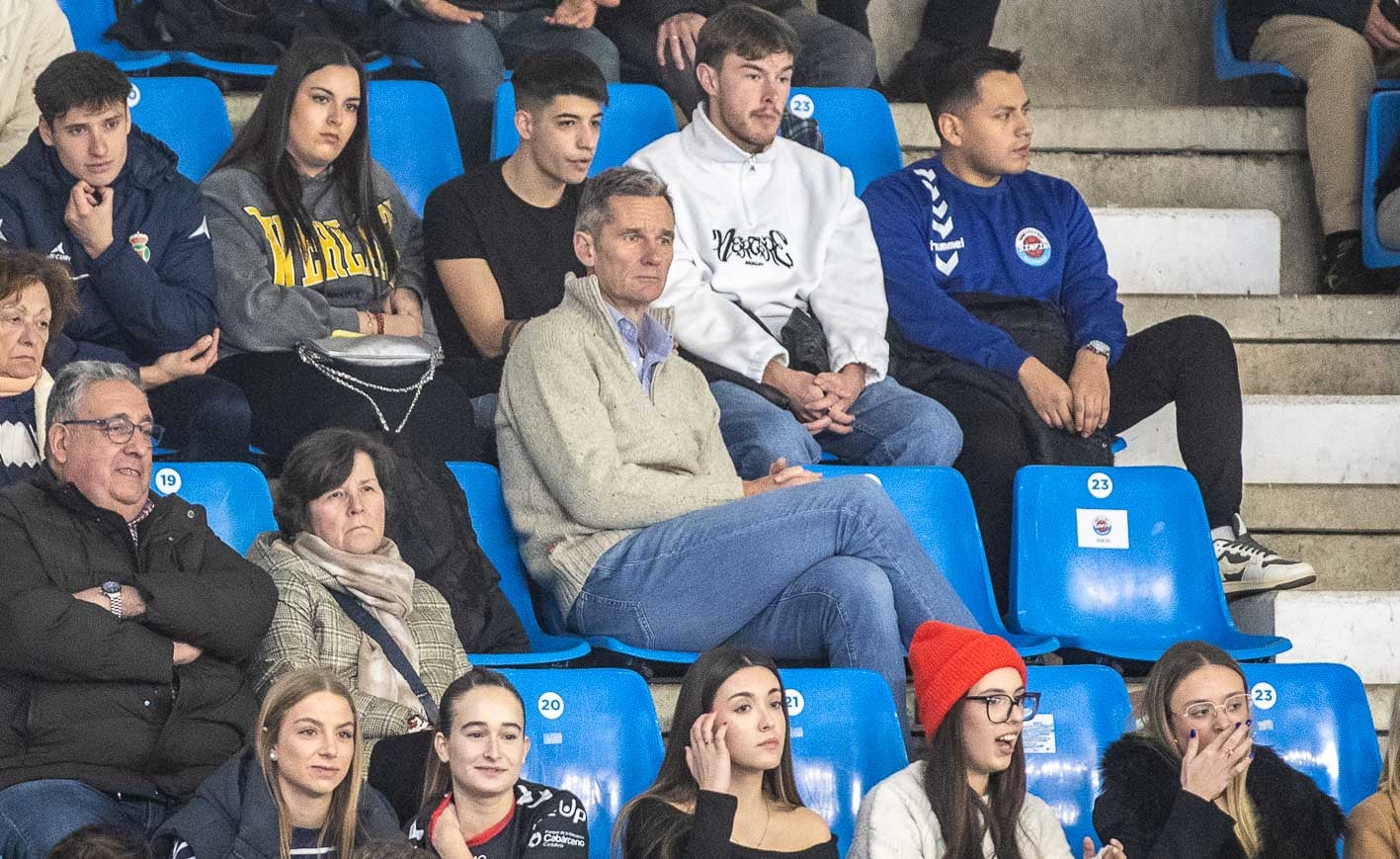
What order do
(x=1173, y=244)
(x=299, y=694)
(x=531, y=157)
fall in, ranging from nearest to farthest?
(x=299, y=694)
(x=531, y=157)
(x=1173, y=244)

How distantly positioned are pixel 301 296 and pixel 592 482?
847 millimetres

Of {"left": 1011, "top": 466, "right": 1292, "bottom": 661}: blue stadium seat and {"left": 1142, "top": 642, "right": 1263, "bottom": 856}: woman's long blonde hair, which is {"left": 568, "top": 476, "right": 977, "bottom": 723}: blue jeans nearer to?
{"left": 1142, "top": 642, "right": 1263, "bottom": 856}: woman's long blonde hair

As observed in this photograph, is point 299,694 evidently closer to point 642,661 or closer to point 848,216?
point 642,661

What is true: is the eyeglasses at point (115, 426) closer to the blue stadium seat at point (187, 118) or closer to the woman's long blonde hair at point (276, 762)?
the woman's long blonde hair at point (276, 762)

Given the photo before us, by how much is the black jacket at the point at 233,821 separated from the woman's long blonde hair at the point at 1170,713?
124 cm

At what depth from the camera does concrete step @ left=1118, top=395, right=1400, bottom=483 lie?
4859 millimetres

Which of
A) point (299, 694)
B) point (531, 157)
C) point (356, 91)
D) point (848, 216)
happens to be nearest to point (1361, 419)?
point (848, 216)

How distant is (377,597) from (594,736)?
16.1 inches

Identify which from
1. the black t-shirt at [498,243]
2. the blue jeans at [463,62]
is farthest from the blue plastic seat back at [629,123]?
the black t-shirt at [498,243]

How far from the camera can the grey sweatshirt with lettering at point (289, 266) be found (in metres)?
4.22

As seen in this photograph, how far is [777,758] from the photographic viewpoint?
10.7ft

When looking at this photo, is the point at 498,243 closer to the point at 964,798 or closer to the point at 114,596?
the point at 114,596

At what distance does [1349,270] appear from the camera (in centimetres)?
534

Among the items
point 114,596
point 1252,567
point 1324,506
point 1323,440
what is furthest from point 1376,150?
point 114,596
